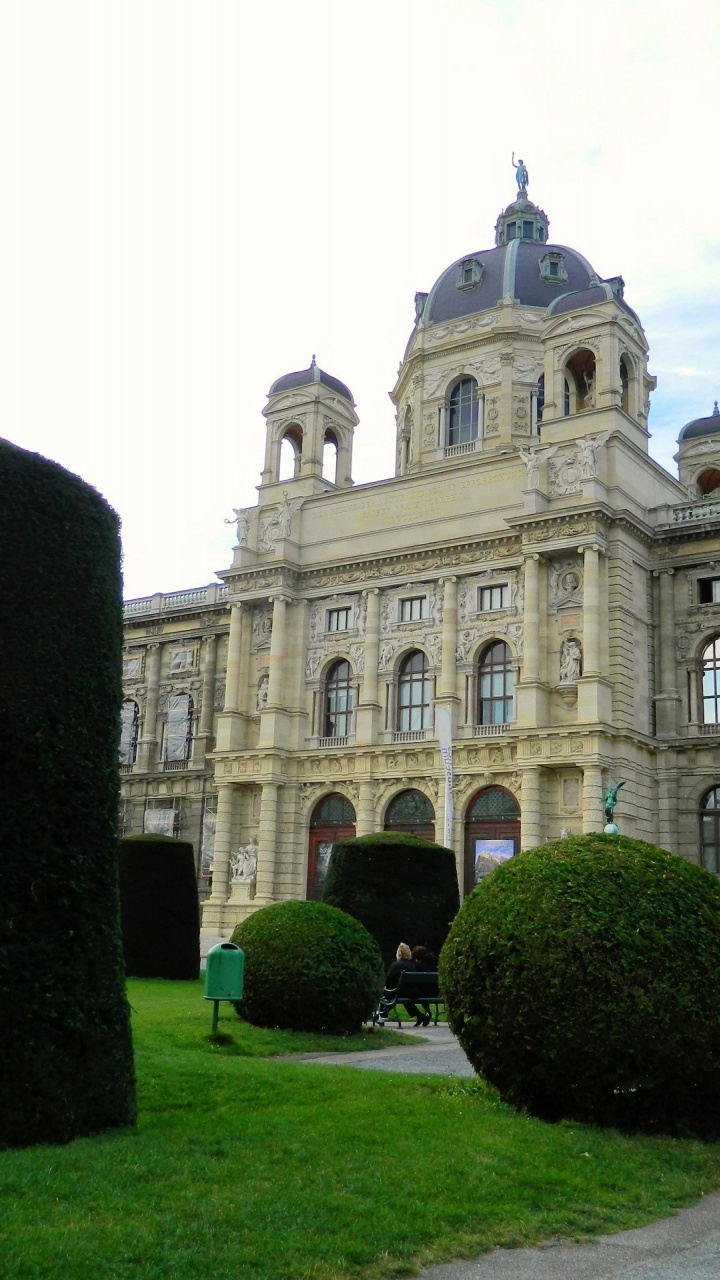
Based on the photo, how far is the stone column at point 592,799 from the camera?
39250mm

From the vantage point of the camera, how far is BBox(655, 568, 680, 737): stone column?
42.8 meters

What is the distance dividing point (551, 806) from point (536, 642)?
5.61 m

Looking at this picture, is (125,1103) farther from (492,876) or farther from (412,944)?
(412,944)

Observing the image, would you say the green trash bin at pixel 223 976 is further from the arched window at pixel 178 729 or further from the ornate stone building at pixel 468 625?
the arched window at pixel 178 729

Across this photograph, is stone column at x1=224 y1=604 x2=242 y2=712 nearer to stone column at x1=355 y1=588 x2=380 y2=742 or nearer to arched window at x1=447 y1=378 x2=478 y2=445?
stone column at x1=355 y1=588 x2=380 y2=742

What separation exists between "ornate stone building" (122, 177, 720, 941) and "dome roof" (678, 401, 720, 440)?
326 cm

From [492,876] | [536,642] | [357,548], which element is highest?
[357,548]

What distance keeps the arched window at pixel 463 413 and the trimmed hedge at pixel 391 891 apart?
94.6ft

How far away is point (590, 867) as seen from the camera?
12.3 meters

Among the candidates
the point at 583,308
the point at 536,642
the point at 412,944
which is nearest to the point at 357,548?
the point at 536,642

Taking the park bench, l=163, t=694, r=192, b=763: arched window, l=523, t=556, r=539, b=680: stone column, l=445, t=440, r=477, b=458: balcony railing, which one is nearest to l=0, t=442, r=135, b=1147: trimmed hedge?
the park bench

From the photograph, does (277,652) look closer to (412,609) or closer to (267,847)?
(412,609)

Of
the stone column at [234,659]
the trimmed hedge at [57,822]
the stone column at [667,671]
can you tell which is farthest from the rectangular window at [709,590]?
the trimmed hedge at [57,822]

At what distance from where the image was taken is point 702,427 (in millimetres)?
58688
